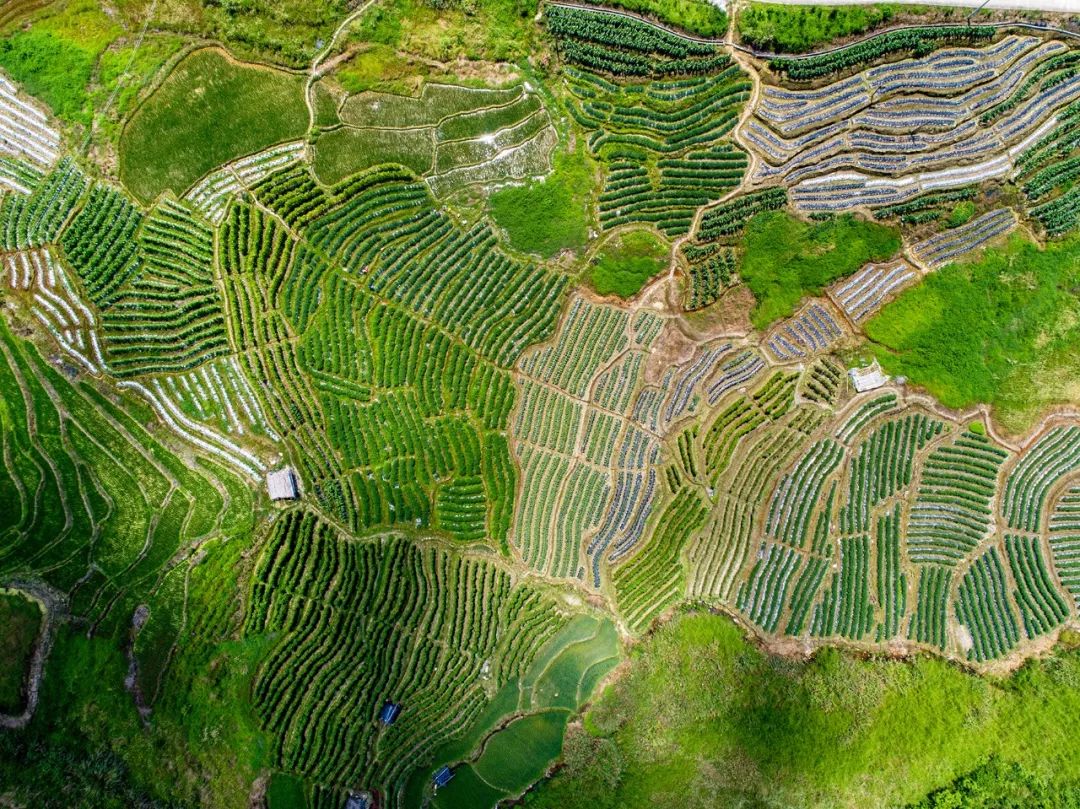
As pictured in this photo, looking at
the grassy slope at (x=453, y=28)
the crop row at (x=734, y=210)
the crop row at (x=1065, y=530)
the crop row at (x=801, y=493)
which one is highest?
the grassy slope at (x=453, y=28)

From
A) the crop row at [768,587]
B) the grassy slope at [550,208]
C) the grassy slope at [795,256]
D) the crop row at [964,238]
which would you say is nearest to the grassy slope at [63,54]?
the grassy slope at [550,208]

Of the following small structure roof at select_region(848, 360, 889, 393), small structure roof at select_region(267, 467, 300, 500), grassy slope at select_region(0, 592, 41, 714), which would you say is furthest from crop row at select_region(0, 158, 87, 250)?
small structure roof at select_region(848, 360, 889, 393)

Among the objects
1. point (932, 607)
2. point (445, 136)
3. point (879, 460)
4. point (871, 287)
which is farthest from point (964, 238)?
point (445, 136)

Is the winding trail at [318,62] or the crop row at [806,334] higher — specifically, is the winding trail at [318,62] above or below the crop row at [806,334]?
above

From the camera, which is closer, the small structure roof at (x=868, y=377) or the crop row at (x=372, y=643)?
the crop row at (x=372, y=643)

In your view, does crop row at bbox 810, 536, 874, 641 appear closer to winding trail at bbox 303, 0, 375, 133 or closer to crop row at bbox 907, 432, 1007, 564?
crop row at bbox 907, 432, 1007, 564

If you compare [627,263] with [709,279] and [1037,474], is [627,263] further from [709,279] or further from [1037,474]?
[1037,474]

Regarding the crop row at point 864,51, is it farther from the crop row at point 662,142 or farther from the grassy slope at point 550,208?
the grassy slope at point 550,208
